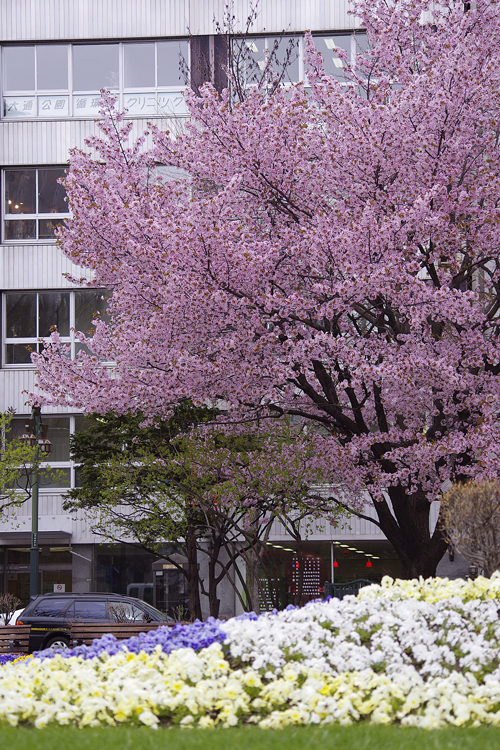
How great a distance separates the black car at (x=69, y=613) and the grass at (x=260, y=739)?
13913 millimetres

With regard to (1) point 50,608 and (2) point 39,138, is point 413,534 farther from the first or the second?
(2) point 39,138

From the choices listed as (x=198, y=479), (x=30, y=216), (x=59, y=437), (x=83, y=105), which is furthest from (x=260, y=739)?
(x=83, y=105)

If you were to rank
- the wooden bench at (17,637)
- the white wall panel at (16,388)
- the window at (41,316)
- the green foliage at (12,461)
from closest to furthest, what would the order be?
the wooden bench at (17,637), the green foliage at (12,461), the white wall panel at (16,388), the window at (41,316)

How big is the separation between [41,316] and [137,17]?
10.5 meters

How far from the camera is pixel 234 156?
581 inches

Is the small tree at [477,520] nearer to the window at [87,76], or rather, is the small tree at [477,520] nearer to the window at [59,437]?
the window at [59,437]

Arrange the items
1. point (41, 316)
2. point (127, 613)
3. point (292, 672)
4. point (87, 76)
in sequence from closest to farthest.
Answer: point (292, 672) → point (127, 613) → point (41, 316) → point (87, 76)

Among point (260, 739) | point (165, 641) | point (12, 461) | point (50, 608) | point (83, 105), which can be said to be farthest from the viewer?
point (83, 105)

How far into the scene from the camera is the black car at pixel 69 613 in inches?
780

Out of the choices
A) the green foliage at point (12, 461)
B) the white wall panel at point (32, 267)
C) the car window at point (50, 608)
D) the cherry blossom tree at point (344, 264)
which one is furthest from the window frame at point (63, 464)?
the cherry blossom tree at point (344, 264)

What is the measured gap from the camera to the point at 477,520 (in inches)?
400

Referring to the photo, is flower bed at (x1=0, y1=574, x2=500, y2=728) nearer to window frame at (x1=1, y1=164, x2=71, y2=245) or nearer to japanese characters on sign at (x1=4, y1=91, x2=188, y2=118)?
window frame at (x1=1, y1=164, x2=71, y2=245)

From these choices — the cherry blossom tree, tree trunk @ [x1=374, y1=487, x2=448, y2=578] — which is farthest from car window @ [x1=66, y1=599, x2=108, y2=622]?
tree trunk @ [x1=374, y1=487, x2=448, y2=578]

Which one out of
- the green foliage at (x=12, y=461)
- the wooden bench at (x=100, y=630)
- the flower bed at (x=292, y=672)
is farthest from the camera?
the green foliage at (x=12, y=461)
